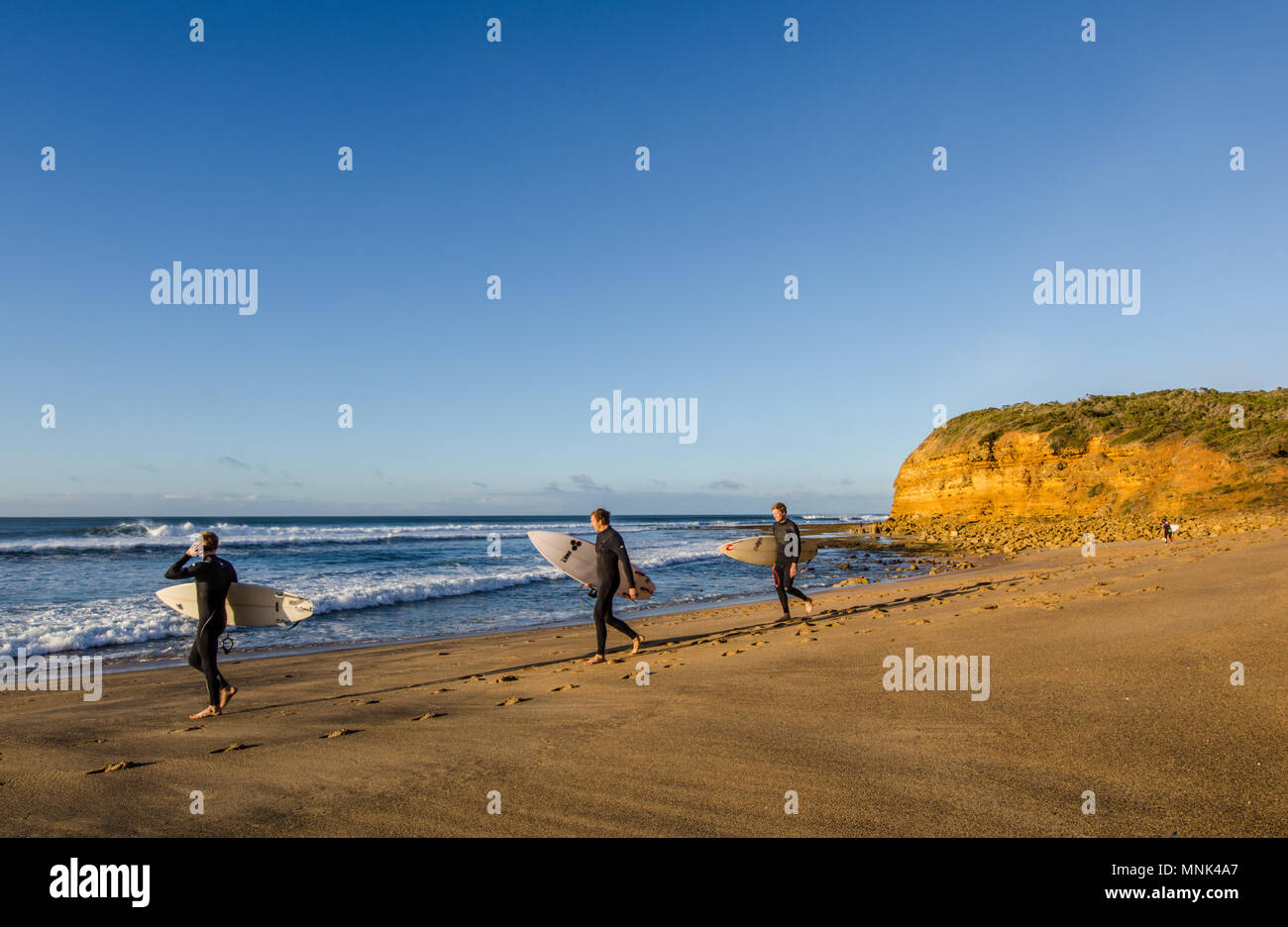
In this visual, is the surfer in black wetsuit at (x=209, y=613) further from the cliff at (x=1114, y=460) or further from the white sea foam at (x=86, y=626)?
the cliff at (x=1114, y=460)

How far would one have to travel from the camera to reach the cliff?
96.4 ft

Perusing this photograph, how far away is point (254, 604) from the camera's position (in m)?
9.88

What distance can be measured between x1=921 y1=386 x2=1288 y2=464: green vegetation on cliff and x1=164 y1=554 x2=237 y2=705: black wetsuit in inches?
1536

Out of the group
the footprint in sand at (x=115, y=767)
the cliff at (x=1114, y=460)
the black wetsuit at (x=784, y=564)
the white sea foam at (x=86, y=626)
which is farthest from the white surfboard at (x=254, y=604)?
the cliff at (x=1114, y=460)

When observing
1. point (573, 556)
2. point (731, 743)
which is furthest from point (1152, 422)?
point (731, 743)

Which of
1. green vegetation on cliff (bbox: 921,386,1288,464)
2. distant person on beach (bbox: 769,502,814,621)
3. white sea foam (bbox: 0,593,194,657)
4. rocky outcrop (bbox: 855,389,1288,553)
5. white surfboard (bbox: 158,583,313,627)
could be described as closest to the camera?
white surfboard (bbox: 158,583,313,627)

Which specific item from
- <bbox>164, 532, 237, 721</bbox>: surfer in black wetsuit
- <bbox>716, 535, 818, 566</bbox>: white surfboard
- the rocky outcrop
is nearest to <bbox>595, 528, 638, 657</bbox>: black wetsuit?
<bbox>164, 532, 237, 721</bbox>: surfer in black wetsuit

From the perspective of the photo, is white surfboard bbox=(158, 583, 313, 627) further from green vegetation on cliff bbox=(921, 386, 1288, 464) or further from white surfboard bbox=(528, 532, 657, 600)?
green vegetation on cliff bbox=(921, 386, 1288, 464)

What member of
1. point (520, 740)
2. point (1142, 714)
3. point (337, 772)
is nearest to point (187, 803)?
Answer: point (337, 772)

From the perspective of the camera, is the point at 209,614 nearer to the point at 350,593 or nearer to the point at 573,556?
the point at 573,556

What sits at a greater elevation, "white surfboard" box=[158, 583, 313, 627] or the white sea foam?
"white surfboard" box=[158, 583, 313, 627]

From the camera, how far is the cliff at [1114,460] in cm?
2938

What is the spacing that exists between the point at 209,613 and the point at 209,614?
0.04 feet
